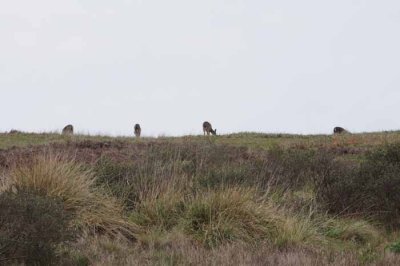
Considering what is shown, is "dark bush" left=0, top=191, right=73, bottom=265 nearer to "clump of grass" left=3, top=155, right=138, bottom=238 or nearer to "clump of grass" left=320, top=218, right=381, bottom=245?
"clump of grass" left=3, top=155, right=138, bottom=238

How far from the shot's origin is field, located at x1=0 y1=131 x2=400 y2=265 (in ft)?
23.9

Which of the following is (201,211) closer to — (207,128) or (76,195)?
(76,195)

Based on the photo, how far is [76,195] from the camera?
9.77 m

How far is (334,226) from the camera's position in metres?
10.6

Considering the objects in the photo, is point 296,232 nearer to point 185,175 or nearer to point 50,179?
point 185,175

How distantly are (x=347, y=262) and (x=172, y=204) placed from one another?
3529 mm

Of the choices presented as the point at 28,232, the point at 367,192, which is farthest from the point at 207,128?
the point at 28,232

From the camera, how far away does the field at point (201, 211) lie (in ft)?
23.9

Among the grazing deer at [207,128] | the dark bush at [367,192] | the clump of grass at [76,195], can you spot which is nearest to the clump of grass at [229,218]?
the clump of grass at [76,195]

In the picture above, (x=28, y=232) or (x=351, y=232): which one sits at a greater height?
(x=28, y=232)

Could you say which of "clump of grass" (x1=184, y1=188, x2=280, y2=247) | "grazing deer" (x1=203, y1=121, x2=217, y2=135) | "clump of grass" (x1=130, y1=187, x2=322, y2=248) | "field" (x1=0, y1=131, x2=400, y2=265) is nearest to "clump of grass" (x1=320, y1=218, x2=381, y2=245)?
"field" (x1=0, y1=131, x2=400, y2=265)

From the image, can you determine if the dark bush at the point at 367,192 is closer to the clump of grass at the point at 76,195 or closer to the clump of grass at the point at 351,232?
the clump of grass at the point at 351,232

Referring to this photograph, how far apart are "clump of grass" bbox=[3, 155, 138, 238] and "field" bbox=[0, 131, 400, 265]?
0.02m

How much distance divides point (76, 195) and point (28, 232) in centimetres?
290
